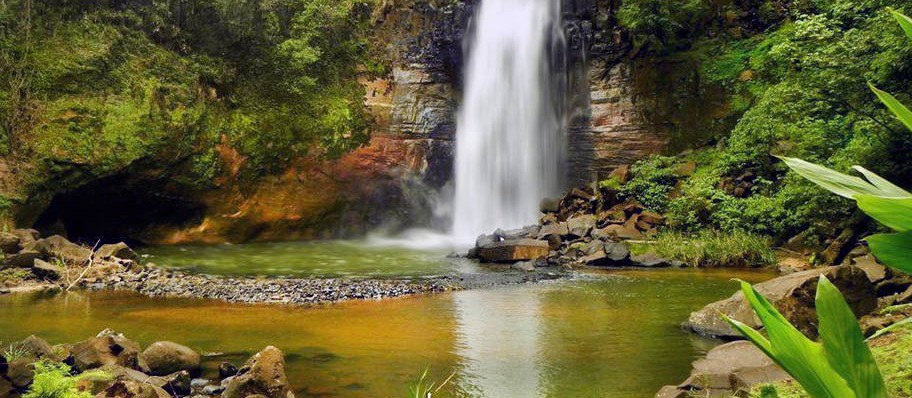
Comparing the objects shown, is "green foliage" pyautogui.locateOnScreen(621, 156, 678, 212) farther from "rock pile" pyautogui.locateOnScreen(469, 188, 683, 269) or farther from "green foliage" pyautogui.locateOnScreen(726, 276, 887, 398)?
"green foliage" pyautogui.locateOnScreen(726, 276, 887, 398)

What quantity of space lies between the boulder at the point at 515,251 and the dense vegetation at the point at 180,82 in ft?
25.6

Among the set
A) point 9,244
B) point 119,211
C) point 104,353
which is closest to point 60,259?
point 9,244

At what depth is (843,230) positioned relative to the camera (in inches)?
454

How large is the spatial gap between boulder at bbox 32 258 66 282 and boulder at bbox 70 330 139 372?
267 inches

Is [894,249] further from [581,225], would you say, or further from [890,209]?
[581,225]

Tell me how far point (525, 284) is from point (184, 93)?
487 inches

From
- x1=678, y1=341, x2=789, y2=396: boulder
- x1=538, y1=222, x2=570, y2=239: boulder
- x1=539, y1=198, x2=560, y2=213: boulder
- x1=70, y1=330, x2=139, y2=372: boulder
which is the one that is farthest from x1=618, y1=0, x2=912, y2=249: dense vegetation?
x1=70, y1=330, x2=139, y2=372: boulder

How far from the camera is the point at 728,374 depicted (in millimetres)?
4453

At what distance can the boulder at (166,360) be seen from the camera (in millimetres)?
5250

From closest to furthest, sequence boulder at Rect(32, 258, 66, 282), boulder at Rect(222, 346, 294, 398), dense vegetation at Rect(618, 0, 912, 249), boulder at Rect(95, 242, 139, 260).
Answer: boulder at Rect(222, 346, 294, 398) → dense vegetation at Rect(618, 0, 912, 249) → boulder at Rect(32, 258, 66, 282) → boulder at Rect(95, 242, 139, 260)

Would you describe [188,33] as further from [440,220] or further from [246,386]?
[246,386]

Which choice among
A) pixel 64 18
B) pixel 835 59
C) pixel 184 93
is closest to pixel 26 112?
pixel 64 18

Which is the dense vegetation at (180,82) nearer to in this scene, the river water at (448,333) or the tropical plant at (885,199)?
the river water at (448,333)

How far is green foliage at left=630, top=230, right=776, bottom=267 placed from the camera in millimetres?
13227
